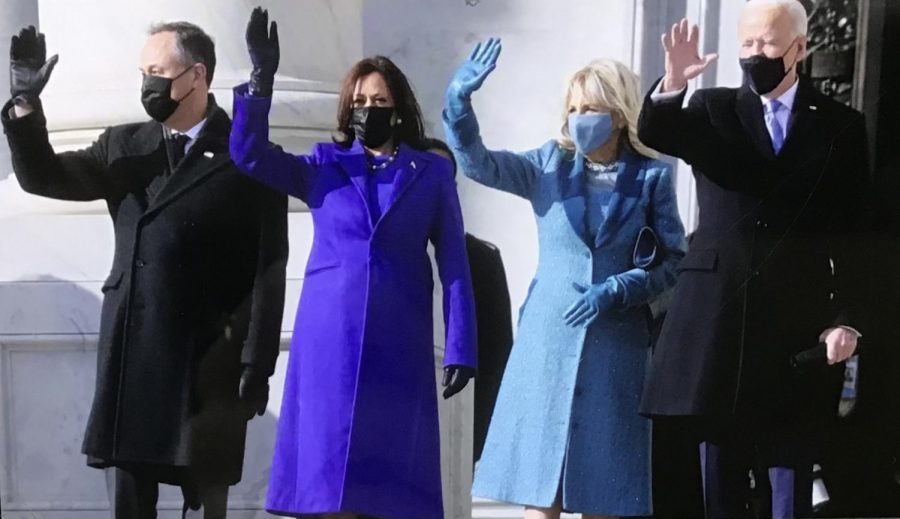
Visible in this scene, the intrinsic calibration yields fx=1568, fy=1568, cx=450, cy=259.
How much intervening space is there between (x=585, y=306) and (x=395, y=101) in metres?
0.74

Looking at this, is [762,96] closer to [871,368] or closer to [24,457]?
[871,368]

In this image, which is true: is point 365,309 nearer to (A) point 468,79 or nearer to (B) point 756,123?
(A) point 468,79

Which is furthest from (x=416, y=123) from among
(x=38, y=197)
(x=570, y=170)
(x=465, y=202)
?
(x=38, y=197)

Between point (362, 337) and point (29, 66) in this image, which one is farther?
point (29, 66)

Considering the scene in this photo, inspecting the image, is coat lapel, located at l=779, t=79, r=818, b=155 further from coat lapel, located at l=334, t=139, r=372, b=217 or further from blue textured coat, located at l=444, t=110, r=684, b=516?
coat lapel, located at l=334, t=139, r=372, b=217

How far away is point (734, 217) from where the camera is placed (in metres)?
4.21

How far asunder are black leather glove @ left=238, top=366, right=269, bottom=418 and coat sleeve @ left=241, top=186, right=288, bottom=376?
0.06 feet

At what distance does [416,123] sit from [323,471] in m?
0.94

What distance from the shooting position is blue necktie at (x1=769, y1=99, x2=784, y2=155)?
14.0ft

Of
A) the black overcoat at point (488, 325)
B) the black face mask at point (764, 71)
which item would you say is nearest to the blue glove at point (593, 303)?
the black overcoat at point (488, 325)

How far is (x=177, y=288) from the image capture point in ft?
13.7

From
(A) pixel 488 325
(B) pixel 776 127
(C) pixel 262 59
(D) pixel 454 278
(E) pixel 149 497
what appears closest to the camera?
(C) pixel 262 59

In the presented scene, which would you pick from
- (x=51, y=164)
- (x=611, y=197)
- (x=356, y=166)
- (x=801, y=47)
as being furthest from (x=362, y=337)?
(x=801, y=47)

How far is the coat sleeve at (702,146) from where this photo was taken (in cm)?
418
